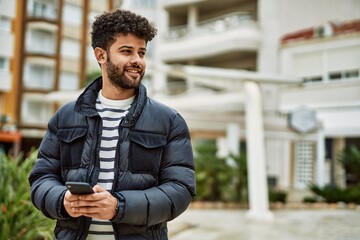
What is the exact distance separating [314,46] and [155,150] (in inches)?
557

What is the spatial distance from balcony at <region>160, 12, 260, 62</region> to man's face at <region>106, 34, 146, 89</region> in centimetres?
1578

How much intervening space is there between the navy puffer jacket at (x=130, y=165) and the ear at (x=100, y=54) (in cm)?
14

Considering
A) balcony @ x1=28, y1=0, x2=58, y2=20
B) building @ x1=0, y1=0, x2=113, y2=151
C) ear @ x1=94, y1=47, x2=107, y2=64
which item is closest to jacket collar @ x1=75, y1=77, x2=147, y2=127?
ear @ x1=94, y1=47, x2=107, y2=64

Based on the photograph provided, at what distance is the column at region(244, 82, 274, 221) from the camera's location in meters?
8.31

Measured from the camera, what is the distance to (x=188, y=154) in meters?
1.74

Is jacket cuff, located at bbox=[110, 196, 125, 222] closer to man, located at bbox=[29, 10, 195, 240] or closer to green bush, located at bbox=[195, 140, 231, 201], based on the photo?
man, located at bbox=[29, 10, 195, 240]

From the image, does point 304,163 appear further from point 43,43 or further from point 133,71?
point 133,71

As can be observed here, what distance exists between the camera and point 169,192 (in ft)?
5.31

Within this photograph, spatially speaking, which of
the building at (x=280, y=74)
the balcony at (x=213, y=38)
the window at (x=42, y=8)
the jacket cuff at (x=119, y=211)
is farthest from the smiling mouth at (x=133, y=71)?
the balcony at (x=213, y=38)

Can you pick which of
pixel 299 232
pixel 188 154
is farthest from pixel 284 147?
pixel 188 154

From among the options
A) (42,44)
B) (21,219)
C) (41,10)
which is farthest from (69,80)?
(21,219)

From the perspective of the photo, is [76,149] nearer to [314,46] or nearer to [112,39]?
[112,39]

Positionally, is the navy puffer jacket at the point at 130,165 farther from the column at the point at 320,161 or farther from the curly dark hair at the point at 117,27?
the column at the point at 320,161

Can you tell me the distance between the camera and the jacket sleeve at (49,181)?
5.31 feet
